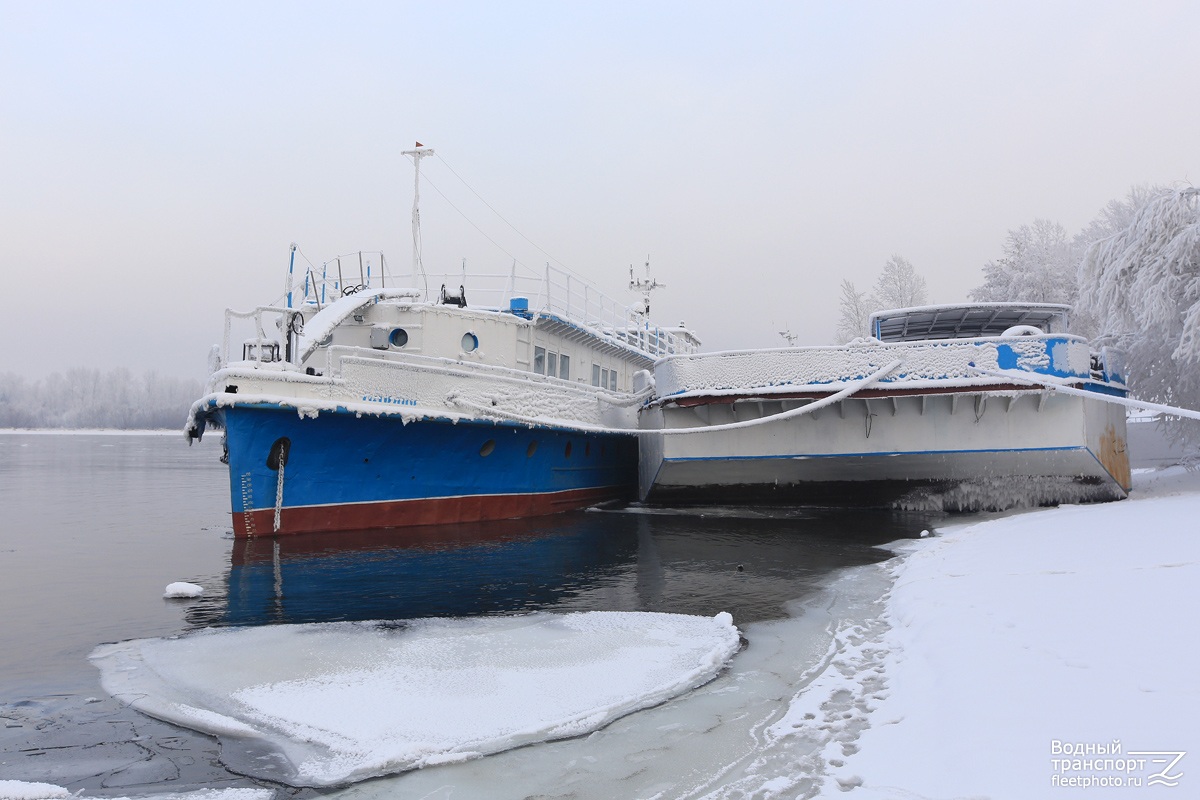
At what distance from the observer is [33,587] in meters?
10.5

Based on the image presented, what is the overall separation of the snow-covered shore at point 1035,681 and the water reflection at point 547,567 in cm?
224

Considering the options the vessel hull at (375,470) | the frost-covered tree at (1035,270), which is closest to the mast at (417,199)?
the vessel hull at (375,470)

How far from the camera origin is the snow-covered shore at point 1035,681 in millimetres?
3400

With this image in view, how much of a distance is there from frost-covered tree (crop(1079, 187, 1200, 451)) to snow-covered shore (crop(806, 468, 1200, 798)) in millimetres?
12997

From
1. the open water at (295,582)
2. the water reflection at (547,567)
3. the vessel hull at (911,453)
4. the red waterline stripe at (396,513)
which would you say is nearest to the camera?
the open water at (295,582)

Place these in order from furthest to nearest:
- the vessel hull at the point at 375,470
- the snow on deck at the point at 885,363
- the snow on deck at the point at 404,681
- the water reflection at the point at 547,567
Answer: the snow on deck at the point at 885,363, the vessel hull at the point at 375,470, the water reflection at the point at 547,567, the snow on deck at the point at 404,681

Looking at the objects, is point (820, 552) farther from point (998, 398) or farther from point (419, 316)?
point (419, 316)

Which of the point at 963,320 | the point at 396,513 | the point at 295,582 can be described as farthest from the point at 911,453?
the point at 295,582

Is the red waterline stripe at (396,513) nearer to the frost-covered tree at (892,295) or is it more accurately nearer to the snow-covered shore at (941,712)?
the snow-covered shore at (941,712)

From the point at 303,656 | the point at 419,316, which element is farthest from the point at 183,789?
the point at 419,316

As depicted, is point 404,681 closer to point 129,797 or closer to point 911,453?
point 129,797

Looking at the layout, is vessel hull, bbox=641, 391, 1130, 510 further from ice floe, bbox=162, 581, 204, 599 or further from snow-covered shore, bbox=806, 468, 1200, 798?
ice floe, bbox=162, 581, 204, 599

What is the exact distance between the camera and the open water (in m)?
4.92

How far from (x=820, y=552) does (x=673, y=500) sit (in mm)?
7305
